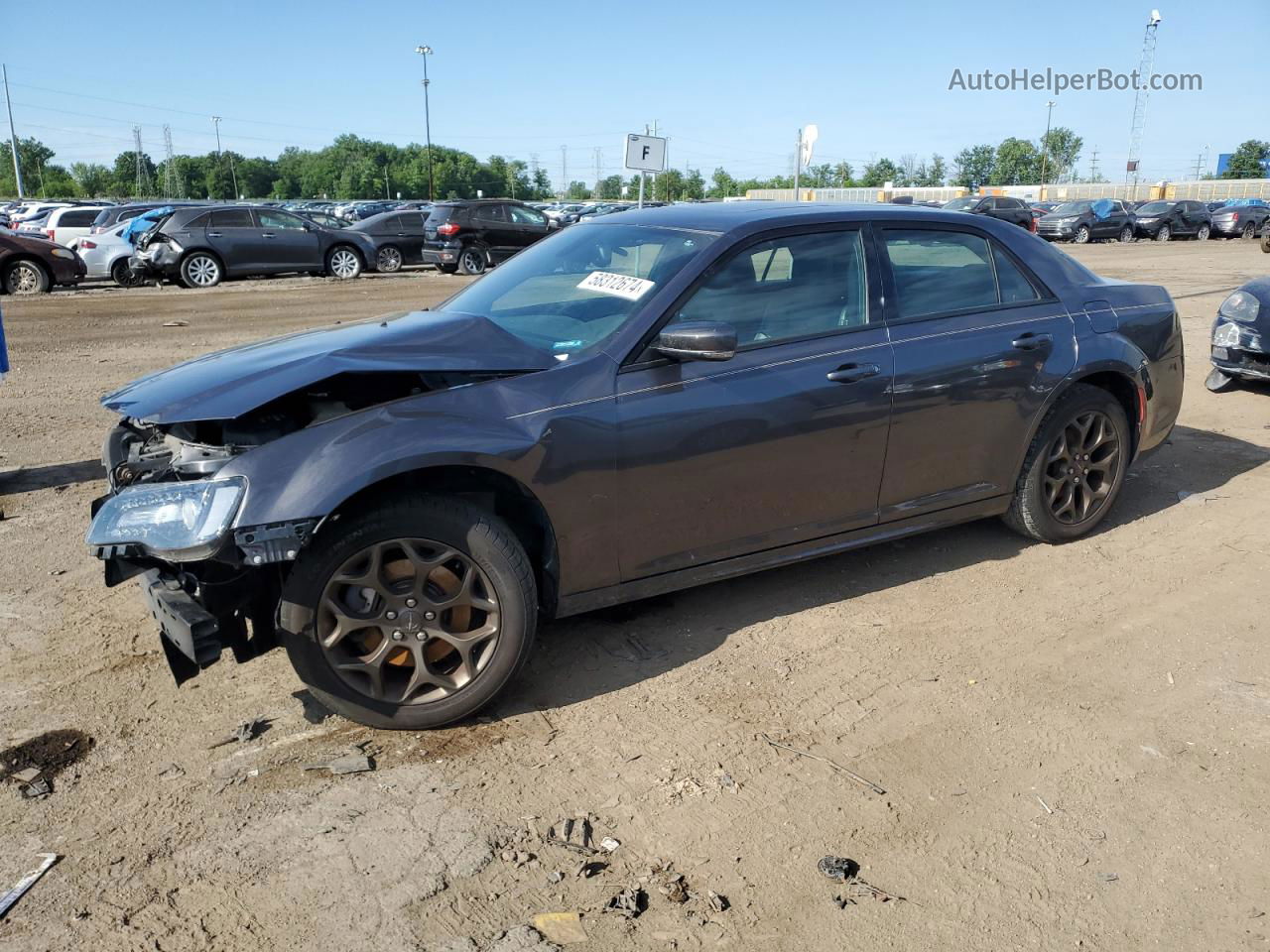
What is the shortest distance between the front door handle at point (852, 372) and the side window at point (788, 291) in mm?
183

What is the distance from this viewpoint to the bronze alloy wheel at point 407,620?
3.26 meters

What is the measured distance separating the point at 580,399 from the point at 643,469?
0.36 meters

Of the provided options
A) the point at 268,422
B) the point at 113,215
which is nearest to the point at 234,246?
the point at 113,215

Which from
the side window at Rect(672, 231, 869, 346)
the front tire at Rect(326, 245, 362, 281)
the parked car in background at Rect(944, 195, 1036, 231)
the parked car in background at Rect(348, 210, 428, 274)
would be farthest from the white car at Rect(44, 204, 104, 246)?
the parked car in background at Rect(944, 195, 1036, 231)

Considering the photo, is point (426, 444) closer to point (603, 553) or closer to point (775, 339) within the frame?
point (603, 553)

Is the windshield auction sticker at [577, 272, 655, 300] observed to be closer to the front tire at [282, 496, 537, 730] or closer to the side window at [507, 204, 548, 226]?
the front tire at [282, 496, 537, 730]

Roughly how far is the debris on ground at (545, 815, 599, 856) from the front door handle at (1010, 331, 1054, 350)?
10.1ft

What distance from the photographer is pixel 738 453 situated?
3867mm

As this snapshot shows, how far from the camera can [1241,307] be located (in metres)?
8.48

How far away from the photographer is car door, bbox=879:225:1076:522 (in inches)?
172

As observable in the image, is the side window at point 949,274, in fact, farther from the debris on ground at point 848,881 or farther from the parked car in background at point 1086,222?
the parked car in background at point 1086,222

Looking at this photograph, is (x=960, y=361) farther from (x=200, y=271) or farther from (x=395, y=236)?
(x=395, y=236)

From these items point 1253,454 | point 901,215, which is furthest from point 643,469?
point 1253,454

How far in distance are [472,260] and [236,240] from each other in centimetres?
522
